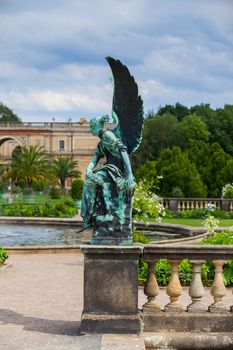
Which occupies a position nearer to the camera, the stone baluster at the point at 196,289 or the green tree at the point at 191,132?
the stone baluster at the point at 196,289

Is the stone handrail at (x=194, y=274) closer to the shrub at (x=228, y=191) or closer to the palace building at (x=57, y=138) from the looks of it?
the shrub at (x=228, y=191)

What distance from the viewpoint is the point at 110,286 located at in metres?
6.57

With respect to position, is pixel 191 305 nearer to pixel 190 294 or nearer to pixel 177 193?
pixel 190 294

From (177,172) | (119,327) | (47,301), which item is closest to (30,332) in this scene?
(119,327)

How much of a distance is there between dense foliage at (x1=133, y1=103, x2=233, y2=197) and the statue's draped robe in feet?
69.6

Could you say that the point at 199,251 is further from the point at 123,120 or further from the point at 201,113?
the point at 201,113

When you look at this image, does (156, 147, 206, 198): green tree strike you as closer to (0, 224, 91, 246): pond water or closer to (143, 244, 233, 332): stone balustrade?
(0, 224, 91, 246): pond water

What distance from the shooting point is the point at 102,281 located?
21.5ft

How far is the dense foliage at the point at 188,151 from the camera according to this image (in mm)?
36344

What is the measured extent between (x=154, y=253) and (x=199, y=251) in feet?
1.48

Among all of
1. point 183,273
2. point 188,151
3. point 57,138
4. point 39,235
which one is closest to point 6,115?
point 57,138

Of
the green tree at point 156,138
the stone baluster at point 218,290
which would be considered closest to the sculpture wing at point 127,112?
the stone baluster at point 218,290

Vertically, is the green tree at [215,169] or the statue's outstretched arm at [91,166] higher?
the green tree at [215,169]

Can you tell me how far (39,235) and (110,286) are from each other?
1626 cm
